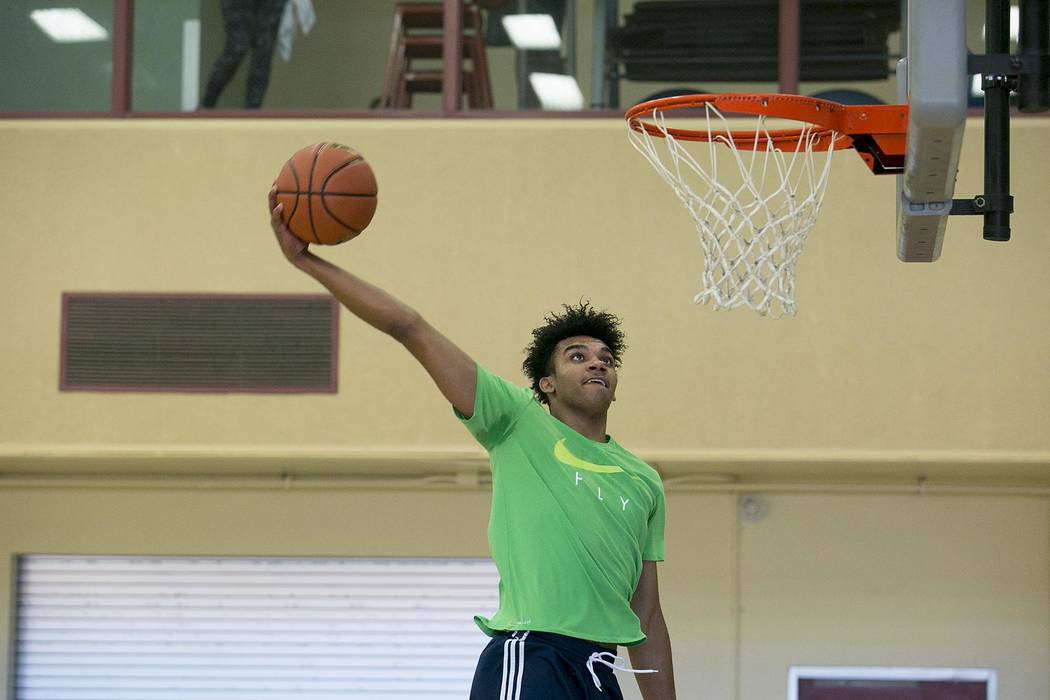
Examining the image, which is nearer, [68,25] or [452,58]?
[452,58]

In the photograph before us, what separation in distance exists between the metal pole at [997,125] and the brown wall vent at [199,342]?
4.02 m

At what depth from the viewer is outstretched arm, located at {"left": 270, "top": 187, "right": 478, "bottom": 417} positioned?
3857mm

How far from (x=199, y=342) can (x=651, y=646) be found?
3885mm

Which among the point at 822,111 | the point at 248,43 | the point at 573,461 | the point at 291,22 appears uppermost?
the point at 291,22

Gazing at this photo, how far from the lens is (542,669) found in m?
4.07

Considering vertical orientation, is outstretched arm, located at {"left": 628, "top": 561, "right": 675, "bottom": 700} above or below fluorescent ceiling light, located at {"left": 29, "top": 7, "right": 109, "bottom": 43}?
below

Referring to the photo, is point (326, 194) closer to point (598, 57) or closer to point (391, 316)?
point (391, 316)

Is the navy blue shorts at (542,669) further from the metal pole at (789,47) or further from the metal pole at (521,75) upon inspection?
the metal pole at (789,47)

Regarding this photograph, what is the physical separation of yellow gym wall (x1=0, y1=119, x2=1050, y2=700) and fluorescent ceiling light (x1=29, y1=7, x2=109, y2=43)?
22.9 inches

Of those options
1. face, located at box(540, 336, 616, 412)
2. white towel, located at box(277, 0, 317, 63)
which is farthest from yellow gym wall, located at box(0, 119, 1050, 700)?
face, located at box(540, 336, 616, 412)

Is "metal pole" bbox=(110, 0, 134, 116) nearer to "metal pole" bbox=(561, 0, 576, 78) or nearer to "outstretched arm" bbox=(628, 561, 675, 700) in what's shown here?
"metal pole" bbox=(561, 0, 576, 78)

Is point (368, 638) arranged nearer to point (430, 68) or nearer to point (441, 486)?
point (441, 486)

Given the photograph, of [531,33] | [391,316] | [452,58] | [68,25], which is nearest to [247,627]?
[452,58]

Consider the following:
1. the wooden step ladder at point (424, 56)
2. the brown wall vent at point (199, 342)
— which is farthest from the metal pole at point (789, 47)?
the brown wall vent at point (199, 342)
